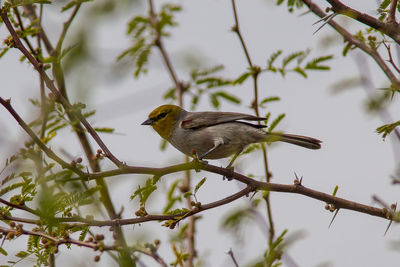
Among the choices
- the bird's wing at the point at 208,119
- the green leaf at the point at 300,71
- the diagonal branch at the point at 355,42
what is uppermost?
the bird's wing at the point at 208,119

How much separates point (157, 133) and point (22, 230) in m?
3.24

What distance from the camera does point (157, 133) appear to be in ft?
19.9

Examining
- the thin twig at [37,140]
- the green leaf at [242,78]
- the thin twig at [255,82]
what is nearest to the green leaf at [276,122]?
the thin twig at [255,82]

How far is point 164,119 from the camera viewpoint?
19.7 feet

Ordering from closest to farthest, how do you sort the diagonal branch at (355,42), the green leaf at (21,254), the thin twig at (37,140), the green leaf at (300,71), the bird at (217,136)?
the thin twig at (37,140), the green leaf at (21,254), the diagonal branch at (355,42), the green leaf at (300,71), the bird at (217,136)

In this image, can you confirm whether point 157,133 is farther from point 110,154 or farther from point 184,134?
point 110,154

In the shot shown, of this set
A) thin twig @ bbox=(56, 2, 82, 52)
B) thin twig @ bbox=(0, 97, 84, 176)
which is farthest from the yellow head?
thin twig @ bbox=(0, 97, 84, 176)

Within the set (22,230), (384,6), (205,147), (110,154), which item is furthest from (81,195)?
(205,147)

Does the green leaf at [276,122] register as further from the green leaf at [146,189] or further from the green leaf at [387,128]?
the green leaf at [146,189]

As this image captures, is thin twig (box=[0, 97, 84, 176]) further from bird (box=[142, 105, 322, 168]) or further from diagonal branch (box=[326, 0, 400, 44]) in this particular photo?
bird (box=[142, 105, 322, 168])

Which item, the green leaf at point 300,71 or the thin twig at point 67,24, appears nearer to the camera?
the thin twig at point 67,24

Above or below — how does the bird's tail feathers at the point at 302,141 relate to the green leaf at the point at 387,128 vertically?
above

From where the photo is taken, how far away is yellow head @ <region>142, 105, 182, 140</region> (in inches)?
232

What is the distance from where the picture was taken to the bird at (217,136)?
551 cm
